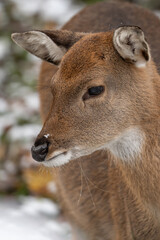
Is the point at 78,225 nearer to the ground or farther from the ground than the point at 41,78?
nearer to the ground

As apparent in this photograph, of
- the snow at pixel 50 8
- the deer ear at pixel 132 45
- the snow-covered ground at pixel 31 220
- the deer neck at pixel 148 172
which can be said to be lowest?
the snow-covered ground at pixel 31 220

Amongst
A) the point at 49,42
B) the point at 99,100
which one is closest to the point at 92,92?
the point at 99,100

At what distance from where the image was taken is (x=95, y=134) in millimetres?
4250

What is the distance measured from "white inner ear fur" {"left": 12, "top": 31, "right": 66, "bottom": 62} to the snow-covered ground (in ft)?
6.79

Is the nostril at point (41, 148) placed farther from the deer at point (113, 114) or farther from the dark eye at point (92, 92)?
the dark eye at point (92, 92)

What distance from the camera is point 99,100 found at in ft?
13.9

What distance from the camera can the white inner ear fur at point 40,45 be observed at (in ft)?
15.5

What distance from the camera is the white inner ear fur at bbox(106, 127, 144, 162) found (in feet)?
14.3

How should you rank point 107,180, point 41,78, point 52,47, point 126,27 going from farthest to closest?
point 41,78 < point 107,180 < point 52,47 < point 126,27

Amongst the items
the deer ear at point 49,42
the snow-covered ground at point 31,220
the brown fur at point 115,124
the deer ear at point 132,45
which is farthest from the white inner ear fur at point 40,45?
the snow-covered ground at point 31,220

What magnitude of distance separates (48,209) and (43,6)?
527 cm

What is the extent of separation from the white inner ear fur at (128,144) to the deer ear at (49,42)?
0.85m

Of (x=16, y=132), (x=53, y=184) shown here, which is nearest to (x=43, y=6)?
(x=16, y=132)

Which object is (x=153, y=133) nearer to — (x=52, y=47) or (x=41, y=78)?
(x=52, y=47)
